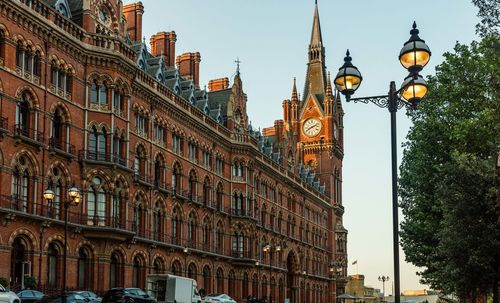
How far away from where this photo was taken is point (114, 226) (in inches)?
1875

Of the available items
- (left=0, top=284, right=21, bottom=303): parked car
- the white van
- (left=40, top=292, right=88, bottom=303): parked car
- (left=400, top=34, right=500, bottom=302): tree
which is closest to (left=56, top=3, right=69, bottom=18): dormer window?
the white van

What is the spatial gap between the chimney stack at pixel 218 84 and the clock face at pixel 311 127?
33.2 meters

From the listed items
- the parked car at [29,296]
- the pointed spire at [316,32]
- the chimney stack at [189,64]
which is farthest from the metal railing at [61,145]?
the pointed spire at [316,32]

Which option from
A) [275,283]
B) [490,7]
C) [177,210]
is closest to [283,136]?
[275,283]

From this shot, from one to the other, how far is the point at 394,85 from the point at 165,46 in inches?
2118

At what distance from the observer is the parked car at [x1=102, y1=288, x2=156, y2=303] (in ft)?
126

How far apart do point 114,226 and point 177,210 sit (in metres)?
13.0

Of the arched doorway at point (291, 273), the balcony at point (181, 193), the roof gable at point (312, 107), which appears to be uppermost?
the roof gable at point (312, 107)

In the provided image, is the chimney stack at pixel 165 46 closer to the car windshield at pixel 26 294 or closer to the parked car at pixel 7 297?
the car windshield at pixel 26 294

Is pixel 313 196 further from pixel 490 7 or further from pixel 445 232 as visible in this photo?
pixel 490 7

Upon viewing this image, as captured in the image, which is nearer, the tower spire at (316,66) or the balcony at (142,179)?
the balcony at (142,179)

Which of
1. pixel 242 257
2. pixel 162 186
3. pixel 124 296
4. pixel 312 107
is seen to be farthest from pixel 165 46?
pixel 312 107

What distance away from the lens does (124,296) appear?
39000 millimetres

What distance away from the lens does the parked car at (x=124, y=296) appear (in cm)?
3847
